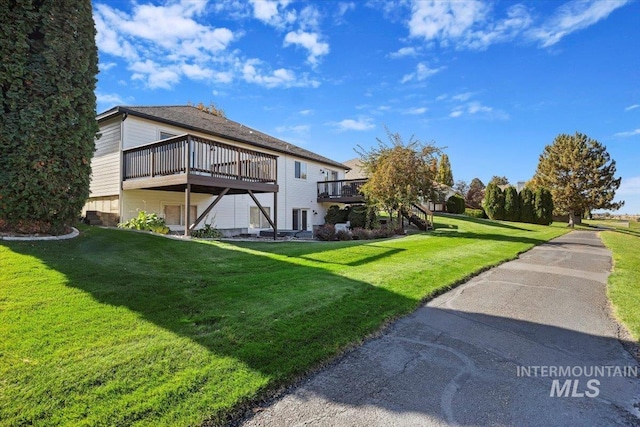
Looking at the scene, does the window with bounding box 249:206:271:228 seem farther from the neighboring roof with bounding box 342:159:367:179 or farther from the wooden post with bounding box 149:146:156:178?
the neighboring roof with bounding box 342:159:367:179

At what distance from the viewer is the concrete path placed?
2709 millimetres

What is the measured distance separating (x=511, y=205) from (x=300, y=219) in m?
26.2

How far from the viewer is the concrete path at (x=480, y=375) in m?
2.71

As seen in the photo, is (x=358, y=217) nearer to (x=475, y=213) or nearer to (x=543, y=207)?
(x=475, y=213)

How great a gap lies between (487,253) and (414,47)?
9204mm

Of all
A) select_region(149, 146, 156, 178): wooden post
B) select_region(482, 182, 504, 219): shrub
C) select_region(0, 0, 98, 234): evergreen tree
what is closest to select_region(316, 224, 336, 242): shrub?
select_region(149, 146, 156, 178): wooden post

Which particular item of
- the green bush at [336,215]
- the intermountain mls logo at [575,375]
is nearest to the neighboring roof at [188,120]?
the green bush at [336,215]

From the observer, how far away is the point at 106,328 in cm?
365

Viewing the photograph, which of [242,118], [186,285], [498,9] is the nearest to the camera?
[186,285]

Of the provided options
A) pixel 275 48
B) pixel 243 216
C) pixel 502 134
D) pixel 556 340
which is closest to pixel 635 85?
pixel 502 134

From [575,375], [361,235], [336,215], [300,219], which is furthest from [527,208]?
[575,375]

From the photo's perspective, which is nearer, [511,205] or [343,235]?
[343,235]

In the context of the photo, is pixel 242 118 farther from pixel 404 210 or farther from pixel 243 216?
pixel 404 210

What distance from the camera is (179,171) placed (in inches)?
446
